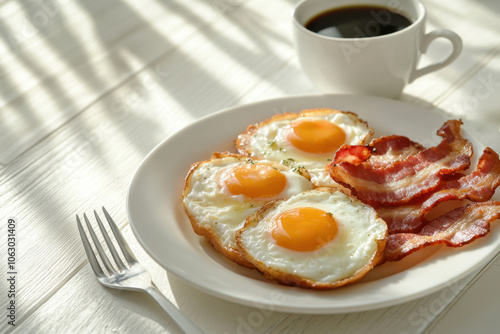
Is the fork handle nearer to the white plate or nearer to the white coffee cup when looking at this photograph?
the white plate

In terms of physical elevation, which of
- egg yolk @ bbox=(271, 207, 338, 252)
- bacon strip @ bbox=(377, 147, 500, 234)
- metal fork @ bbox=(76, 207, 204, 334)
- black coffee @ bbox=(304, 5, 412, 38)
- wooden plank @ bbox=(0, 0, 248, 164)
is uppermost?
wooden plank @ bbox=(0, 0, 248, 164)

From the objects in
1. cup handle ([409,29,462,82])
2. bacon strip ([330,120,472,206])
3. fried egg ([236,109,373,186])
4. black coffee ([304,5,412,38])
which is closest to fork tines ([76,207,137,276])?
fried egg ([236,109,373,186])

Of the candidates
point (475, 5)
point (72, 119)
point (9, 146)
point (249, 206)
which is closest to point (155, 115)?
point (72, 119)

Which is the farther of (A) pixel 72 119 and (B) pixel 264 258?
(A) pixel 72 119

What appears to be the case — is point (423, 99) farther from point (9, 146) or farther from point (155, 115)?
point (9, 146)

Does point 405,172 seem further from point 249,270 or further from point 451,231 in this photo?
point 249,270
